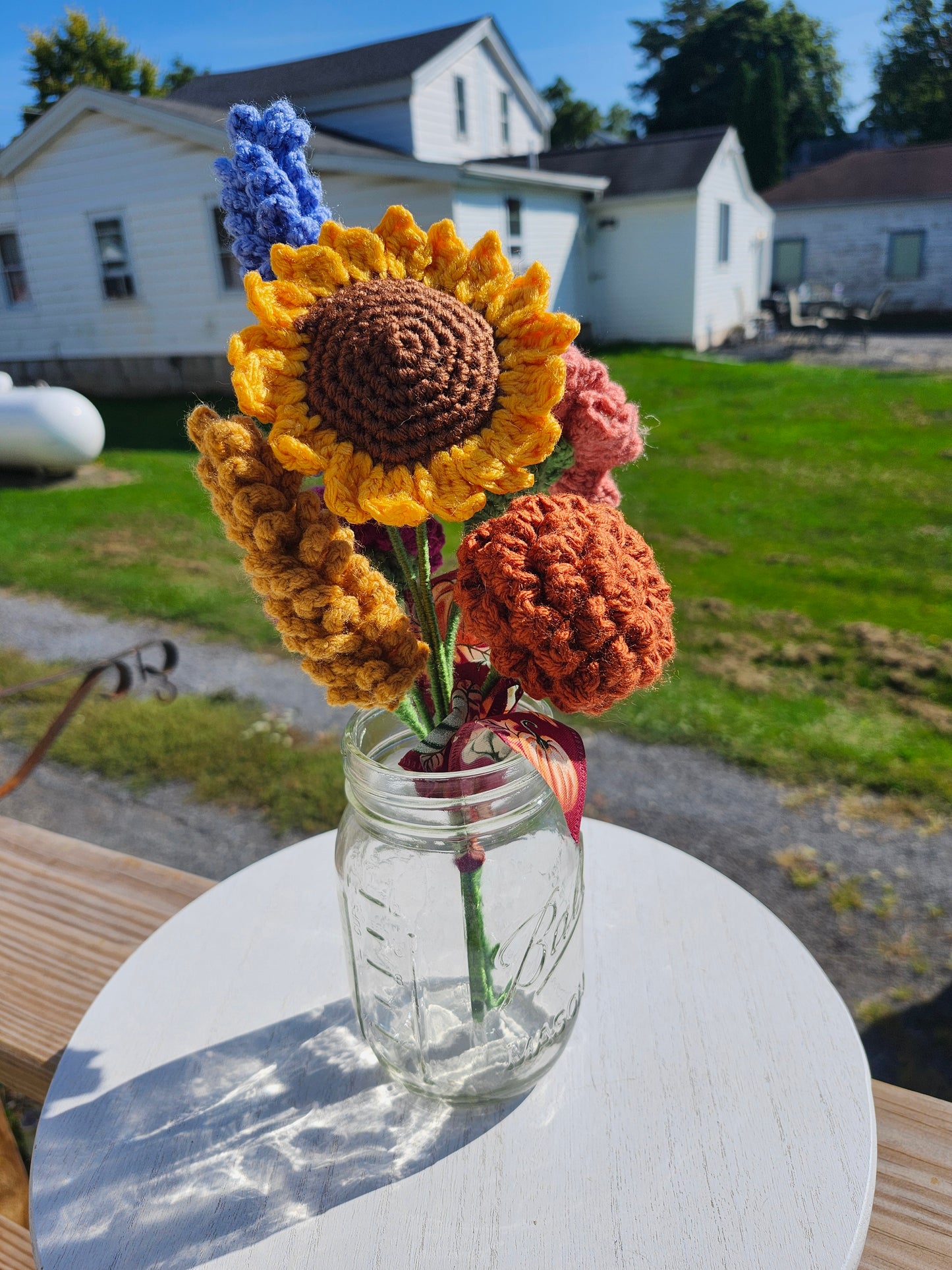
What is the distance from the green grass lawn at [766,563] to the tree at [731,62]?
31.4m

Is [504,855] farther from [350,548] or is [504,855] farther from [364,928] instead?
[350,548]

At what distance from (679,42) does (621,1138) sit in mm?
43843

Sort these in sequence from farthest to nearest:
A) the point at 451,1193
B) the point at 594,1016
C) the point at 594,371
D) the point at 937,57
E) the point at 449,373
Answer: the point at 937,57 → the point at 594,1016 → the point at 451,1193 → the point at 594,371 → the point at 449,373

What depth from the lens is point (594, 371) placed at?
0.84 m

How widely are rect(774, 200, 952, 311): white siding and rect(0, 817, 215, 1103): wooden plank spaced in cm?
2326

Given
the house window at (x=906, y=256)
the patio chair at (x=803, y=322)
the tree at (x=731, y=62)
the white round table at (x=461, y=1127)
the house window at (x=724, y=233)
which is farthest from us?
the tree at (x=731, y=62)

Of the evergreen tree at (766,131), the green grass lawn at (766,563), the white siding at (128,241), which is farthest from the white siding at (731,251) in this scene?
the evergreen tree at (766,131)

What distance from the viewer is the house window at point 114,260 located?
1215cm

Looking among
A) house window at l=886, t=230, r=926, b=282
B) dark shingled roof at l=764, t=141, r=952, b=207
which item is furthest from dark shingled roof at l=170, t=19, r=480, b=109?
house window at l=886, t=230, r=926, b=282

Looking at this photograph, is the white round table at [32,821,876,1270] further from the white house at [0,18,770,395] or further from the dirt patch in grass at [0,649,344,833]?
the white house at [0,18,770,395]

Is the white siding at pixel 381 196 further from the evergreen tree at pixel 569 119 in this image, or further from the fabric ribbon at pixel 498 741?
the evergreen tree at pixel 569 119

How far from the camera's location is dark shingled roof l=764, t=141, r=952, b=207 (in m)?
19.9

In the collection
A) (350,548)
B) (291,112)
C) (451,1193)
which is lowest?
(451,1193)

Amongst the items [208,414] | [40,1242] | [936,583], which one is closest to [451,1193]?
[40,1242]
